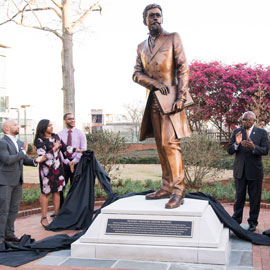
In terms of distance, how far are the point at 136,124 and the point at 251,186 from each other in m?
44.8

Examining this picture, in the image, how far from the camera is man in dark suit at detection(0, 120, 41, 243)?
5.84m

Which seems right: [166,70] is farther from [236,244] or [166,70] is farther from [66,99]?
[66,99]

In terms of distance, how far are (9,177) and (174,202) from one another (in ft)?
7.57

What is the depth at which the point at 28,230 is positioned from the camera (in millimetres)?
6965

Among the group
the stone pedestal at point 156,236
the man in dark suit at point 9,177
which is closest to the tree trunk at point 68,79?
the man in dark suit at point 9,177

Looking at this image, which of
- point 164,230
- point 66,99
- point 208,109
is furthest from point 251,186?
point 208,109

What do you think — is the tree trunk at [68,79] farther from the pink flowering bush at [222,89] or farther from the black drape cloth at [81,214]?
the pink flowering bush at [222,89]

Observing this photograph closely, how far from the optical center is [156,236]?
5.04 metres

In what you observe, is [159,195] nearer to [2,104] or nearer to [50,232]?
[50,232]

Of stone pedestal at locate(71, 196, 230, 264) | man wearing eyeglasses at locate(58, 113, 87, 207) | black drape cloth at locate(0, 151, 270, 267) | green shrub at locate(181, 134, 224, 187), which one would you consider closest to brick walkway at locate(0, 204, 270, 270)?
black drape cloth at locate(0, 151, 270, 267)

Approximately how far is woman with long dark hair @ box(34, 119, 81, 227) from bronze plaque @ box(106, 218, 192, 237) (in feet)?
6.86

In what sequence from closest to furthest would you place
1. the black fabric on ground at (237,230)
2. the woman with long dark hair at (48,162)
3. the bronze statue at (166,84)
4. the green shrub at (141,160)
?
the bronze statue at (166,84)
the black fabric on ground at (237,230)
the woman with long dark hair at (48,162)
the green shrub at (141,160)

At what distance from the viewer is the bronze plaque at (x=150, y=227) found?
16.4 feet

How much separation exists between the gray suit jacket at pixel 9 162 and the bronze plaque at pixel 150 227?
157 cm
